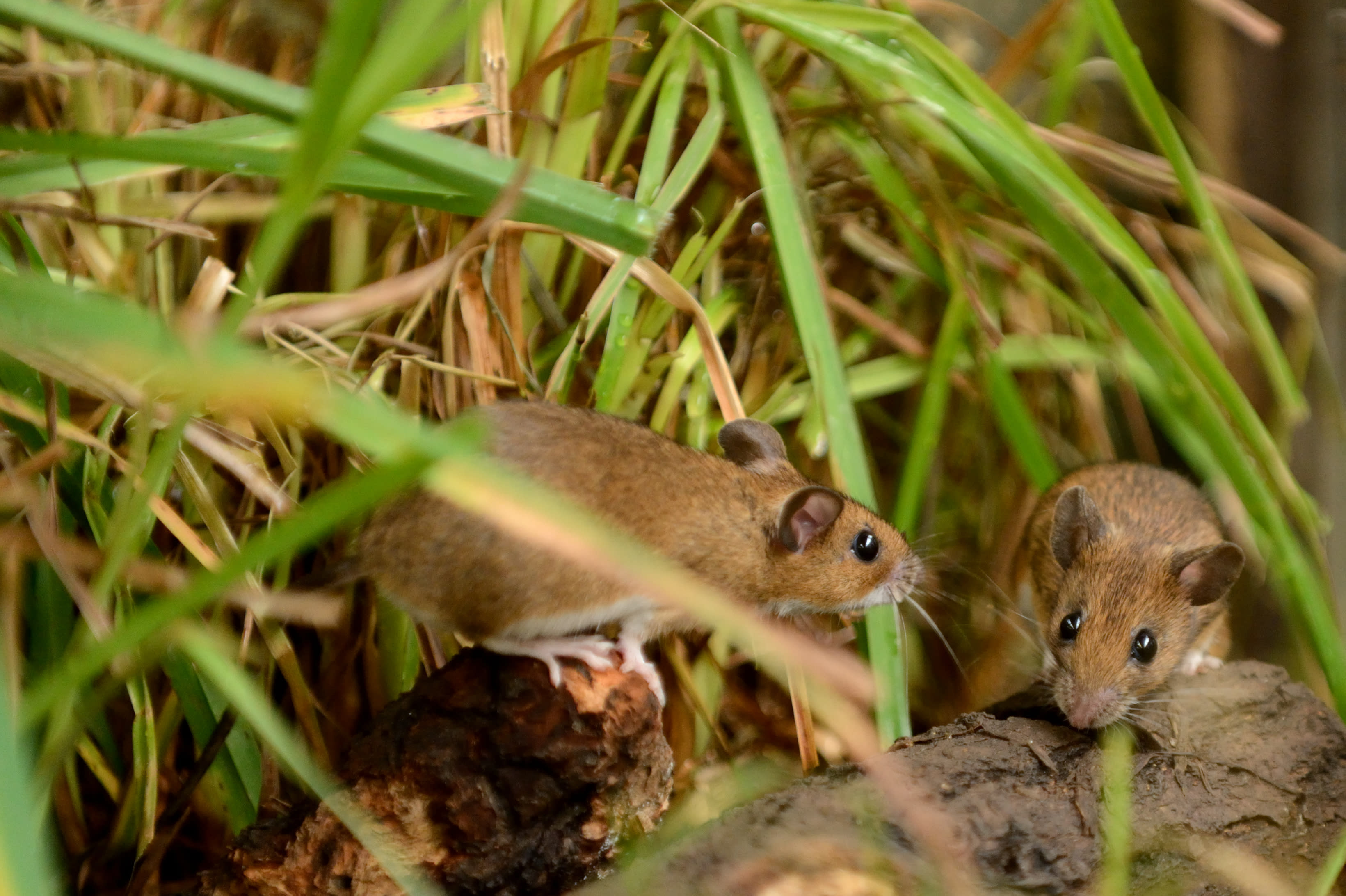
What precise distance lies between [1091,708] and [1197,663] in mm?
946

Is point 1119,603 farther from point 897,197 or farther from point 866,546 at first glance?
point 897,197

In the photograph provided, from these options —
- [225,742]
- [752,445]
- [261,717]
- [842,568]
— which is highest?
[261,717]

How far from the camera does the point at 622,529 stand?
2129 millimetres

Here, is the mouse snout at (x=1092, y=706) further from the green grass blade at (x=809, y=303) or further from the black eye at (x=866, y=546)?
the green grass blade at (x=809, y=303)

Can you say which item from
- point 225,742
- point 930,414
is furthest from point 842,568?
point 225,742

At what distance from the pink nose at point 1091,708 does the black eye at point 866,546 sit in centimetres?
57

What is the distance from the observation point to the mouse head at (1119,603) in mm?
2646

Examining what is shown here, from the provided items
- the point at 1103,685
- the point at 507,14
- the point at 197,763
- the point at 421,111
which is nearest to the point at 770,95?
the point at 507,14

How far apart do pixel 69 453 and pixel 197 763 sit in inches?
26.5

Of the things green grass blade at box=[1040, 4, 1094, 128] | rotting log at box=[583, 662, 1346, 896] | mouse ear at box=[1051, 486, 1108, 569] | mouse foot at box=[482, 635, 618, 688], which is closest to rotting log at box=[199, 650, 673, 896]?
mouse foot at box=[482, 635, 618, 688]

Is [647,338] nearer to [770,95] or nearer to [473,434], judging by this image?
[770,95]

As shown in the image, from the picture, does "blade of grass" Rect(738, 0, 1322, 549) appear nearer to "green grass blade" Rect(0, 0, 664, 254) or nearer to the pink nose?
the pink nose

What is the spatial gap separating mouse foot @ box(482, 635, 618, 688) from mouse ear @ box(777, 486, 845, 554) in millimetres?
594

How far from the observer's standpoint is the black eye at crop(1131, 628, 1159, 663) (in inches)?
107
